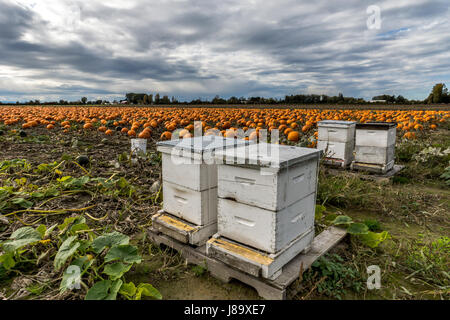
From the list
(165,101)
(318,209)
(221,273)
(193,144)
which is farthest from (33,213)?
(165,101)

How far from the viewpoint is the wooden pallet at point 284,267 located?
2100 mm

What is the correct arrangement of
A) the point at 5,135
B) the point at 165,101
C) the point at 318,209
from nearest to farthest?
the point at 318,209 → the point at 5,135 → the point at 165,101

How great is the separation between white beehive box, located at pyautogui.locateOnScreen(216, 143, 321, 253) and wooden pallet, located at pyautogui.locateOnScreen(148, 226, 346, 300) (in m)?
0.19

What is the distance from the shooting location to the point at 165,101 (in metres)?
43.0

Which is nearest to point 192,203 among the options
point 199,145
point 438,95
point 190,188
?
point 190,188

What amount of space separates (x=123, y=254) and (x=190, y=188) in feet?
2.56

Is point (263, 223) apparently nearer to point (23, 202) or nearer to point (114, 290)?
point (114, 290)

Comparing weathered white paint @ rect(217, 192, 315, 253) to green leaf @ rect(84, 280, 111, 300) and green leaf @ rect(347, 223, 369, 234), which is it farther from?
green leaf @ rect(84, 280, 111, 300)

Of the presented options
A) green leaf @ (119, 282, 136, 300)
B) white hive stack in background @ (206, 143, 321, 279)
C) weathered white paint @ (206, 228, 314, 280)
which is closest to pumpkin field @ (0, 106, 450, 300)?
green leaf @ (119, 282, 136, 300)

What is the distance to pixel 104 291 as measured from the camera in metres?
2.02

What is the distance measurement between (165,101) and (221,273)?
141 ft

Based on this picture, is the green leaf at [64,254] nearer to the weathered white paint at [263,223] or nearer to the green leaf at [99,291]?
the green leaf at [99,291]

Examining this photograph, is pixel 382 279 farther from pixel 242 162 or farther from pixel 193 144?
pixel 193 144

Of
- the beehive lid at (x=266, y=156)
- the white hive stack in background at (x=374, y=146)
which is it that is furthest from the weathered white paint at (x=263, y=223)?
the white hive stack in background at (x=374, y=146)
